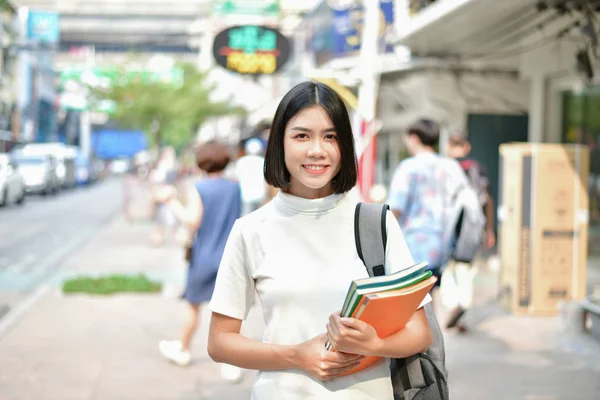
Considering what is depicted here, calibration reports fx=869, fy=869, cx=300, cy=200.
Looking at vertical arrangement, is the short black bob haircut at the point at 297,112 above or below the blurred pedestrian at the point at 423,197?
above

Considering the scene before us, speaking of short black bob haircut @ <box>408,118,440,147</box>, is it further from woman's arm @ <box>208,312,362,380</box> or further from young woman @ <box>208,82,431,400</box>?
woman's arm @ <box>208,312,362,380</box>

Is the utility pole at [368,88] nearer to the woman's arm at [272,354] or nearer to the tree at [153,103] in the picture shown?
the woman's arm at [272,354]

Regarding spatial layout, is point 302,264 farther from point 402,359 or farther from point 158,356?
point 158,356

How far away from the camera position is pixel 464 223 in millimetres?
6695

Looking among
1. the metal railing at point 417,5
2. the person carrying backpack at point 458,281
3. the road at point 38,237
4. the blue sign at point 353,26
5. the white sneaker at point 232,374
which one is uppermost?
the blue sign at point 353,26

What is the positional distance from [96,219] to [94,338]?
635 inches

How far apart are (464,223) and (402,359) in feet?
14.7

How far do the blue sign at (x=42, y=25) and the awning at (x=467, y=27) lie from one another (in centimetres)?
2629

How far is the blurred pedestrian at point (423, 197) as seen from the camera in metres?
5.94

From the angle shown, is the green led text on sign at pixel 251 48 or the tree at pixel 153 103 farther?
the tree at pixel 153 103

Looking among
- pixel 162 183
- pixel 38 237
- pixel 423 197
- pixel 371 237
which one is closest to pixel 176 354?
pixel 423 197

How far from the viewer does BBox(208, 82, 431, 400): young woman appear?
2.24m

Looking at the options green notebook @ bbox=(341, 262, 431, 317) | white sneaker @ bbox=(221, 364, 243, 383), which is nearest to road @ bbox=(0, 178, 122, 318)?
white sneaker @ bbox=(221, 364, 243, 383)

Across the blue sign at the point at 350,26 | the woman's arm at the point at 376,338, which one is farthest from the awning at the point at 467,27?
the woman's arm at the point at 376,338
